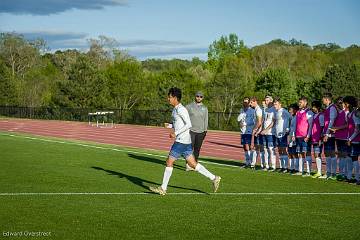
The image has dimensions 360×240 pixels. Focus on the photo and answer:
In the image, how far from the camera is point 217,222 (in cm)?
889

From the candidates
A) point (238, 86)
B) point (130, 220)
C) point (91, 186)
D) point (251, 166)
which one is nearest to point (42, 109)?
point (238, 86)

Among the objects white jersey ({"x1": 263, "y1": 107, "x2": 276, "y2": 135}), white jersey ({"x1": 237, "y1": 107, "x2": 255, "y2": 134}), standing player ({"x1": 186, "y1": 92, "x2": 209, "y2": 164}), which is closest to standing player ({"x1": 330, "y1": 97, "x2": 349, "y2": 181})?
white jersey ({"x1": 263, "y1": 107, "x2": 276, "y2": 135})

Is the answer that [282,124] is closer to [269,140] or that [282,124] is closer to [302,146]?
[269,140]

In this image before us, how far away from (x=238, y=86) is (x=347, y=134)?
4694 cm

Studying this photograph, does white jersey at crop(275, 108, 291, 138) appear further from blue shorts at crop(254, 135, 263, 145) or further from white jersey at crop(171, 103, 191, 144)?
white jersey at crop(171, 103, 191, 144)

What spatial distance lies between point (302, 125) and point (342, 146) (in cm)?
134

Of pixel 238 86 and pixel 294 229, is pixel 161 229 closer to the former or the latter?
pixel 294 229

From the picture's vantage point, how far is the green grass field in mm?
8234

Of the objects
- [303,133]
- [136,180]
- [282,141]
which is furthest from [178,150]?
[282,141]

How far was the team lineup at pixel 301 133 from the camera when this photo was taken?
47.4ft

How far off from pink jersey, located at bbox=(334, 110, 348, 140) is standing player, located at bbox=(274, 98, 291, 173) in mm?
1919

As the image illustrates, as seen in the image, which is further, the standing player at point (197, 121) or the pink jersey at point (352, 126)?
the standing player at point (197, 121)

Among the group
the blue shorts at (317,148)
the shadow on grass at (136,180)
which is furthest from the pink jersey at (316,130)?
the shadow on grass at (136,180)

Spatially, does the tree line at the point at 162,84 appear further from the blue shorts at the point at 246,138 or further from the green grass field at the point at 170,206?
the green grass field at the point at 170,206
